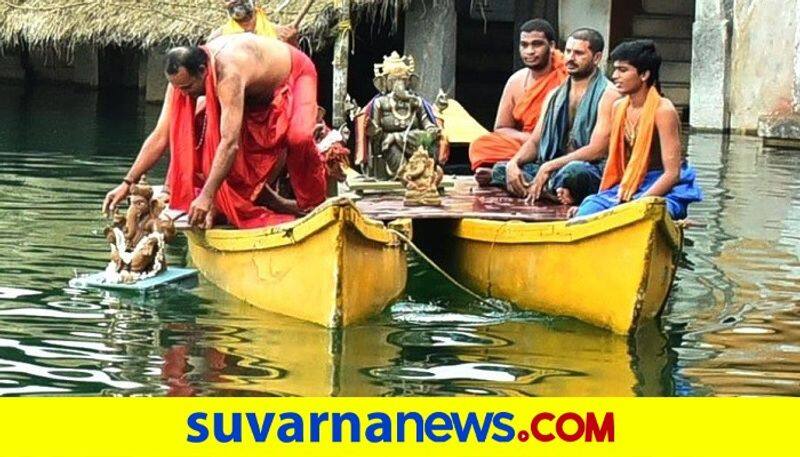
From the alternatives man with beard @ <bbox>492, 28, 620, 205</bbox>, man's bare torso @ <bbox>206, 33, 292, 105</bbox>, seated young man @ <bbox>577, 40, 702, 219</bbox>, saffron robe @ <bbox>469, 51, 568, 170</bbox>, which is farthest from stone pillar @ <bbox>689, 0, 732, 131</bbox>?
man's bare torso @ <bbox>206, 33, 292, 105</bbox>

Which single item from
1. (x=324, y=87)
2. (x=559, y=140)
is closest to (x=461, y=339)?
(x=559, y=140)

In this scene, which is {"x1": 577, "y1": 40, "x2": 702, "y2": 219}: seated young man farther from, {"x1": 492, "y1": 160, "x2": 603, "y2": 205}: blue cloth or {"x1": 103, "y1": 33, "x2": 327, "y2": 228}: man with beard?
{"x1": 103, "y1": 33, "x2": 327, "y2": 228}: man with beard

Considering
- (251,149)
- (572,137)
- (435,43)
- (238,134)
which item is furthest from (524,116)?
(435,43)

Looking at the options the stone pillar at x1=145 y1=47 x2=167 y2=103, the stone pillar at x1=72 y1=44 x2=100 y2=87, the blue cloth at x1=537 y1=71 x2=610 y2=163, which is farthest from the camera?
the stone pillar at x1=72 y1=44 x2=100 y2=87

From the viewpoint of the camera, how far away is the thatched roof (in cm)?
1663

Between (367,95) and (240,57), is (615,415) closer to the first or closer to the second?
(240,57)

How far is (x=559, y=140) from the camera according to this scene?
10422mm

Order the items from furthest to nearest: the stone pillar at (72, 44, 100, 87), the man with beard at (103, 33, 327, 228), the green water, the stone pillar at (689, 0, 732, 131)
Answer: the stone pillar at (72, 44, 100, 87) < the stone pillar at (689, 0, 732, 131) < the man with beard at (103, 33, 327, 228) < the green water

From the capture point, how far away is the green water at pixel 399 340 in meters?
7.33

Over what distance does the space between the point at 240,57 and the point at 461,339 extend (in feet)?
6.00

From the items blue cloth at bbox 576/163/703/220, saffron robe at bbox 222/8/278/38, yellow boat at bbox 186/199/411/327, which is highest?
saffron robe at bbox 222/8/278/38

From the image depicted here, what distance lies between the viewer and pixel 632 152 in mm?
9000

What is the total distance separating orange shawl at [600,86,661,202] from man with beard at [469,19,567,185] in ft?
6.30

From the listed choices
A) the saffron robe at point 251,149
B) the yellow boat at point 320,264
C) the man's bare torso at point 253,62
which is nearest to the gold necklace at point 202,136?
the saffron robe at point 251,149
